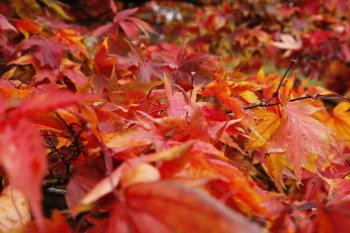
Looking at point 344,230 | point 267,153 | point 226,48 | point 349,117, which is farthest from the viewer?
point 226,48

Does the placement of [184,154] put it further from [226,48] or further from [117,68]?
[226,48]

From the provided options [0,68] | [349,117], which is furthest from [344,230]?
[0,68]

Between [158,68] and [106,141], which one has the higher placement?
[106,141]

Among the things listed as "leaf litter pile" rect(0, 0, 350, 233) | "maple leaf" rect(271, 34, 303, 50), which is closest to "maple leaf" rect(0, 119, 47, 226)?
"leaf litter pile" rect(0, 0, 350, 233)

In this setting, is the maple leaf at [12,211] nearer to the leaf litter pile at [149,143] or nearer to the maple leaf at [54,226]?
the leaf litter pile at [149,143]

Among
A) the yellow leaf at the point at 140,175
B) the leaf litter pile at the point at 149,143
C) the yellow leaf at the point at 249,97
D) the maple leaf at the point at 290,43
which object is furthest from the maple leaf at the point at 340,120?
the maple leaf at the point at 290,43

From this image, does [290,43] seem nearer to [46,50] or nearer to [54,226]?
[46,50]

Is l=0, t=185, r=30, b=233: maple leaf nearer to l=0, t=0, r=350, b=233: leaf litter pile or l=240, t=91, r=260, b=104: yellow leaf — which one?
l=0, t=0, r=350, b=233: leaf litter pile
